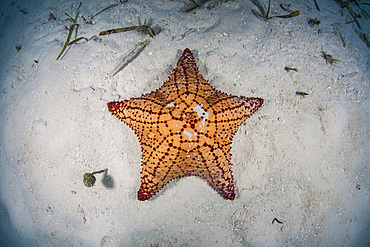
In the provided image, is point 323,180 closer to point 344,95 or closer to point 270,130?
point 270,130

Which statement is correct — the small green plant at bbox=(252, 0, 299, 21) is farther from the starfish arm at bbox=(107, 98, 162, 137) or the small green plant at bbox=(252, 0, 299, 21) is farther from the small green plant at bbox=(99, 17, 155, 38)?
the starfish arm at bbox=(107, 98, 162, 137)

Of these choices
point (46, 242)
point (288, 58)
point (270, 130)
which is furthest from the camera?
point (46, 242)

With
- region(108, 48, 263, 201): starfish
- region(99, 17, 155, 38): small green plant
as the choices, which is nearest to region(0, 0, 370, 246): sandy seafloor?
region(99, 17, 155, 38): small green plant

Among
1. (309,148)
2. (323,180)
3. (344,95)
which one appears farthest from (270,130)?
(344,95)

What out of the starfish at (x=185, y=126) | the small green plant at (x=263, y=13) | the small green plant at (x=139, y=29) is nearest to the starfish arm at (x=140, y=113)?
the starfish at (x=185, y=126)

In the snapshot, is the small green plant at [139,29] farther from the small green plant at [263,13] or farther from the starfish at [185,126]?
the small green plant at [263,13]

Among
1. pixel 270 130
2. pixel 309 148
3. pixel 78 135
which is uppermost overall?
pixel 78 135

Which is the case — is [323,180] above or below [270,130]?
below
